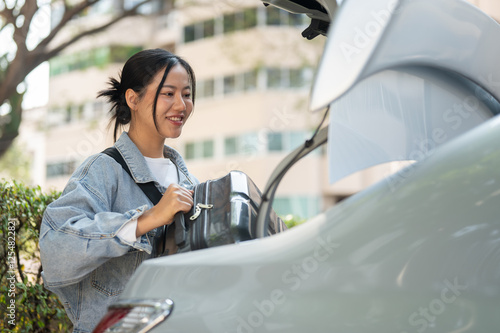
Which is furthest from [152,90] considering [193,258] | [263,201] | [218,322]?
[218,322]

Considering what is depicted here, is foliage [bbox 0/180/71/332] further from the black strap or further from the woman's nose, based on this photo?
the woman's nose

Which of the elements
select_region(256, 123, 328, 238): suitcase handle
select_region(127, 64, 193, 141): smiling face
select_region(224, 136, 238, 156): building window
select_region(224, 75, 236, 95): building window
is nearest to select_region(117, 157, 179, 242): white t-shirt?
select_region(127, 64, 193, 141): smiling face

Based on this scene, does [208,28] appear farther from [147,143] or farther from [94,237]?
[94,237]

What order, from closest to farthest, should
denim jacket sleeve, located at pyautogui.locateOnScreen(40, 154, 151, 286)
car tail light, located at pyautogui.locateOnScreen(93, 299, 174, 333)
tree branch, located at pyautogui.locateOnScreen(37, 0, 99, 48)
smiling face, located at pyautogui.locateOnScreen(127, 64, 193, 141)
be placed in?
car tail light, located at pyautogui.locateOnScreen(93, 299, 174, 333) < denim jacket sleeve, located at pyautogui.locateOnScreen(40, 154, 151, 286) < smiling face, located at pyautogui.locateOnScreen(127, 64, 193, 141) < tree branch, located at pyautogui.locateOnScreen(37, 0, 99, 48)

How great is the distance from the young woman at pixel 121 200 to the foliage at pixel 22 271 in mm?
1068

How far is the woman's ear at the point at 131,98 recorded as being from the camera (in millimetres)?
2592

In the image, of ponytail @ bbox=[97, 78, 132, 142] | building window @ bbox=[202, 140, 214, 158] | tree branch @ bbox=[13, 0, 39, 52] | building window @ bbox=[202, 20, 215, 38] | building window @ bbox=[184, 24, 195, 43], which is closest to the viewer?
ponytail @ bbox=[97, 78, 132, 142]

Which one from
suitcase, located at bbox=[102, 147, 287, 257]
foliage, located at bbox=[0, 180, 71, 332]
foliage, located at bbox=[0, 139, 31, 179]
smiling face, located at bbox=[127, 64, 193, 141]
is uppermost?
smiling face, located at bbox=[127, 64, 193, 141]

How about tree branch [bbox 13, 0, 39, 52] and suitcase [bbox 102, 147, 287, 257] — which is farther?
tree branch [bbox 13, 0, 39, 52]

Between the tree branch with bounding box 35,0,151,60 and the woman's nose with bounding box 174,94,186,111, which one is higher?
the tree branch with bounding box 35,0,151,60

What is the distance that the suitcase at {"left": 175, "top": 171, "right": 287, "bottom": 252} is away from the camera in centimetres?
188

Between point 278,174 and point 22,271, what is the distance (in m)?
2.53

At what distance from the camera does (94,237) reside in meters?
2.02

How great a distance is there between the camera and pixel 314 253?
1.29 metres
